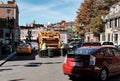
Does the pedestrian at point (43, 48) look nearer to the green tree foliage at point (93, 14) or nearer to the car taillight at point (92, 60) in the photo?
the car taillight at point (92, 60)

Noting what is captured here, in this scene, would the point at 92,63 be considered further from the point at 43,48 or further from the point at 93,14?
the point at 93,14

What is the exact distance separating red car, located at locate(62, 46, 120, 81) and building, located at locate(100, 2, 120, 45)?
1566 inches

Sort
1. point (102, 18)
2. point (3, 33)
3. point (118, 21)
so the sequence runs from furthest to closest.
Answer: point (3, 33), point (102, 18), point (118, 21)

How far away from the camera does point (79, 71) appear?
13.5 m

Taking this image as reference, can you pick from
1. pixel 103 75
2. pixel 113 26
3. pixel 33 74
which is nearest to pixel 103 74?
pixel 103 75

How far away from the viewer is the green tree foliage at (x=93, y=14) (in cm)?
6802

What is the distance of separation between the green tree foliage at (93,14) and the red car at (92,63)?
52.3 m

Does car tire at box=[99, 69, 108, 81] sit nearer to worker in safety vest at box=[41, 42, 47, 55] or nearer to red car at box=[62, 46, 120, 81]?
red car at box=[62, 46, 120, 81]

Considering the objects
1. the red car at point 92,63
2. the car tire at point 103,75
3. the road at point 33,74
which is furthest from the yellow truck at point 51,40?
the car tire at point 103,75

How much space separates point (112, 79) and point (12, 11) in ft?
249

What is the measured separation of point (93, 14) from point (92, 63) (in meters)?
59.8

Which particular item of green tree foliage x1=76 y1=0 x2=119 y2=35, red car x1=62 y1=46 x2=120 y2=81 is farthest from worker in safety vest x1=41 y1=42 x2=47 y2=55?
green tree foliage x1=76 y1=0 x2=119 y2=35

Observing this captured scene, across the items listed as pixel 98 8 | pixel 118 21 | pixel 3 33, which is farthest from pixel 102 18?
pixel 3 33

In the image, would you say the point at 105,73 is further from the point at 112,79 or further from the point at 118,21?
the point at 118,21
